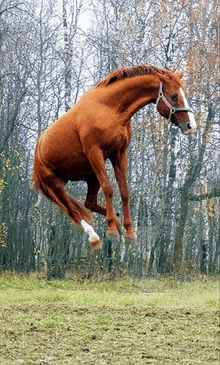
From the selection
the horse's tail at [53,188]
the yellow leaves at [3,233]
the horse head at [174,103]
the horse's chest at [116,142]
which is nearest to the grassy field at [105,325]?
the yellow leaves at [3,233]

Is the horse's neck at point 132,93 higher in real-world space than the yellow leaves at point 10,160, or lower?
lower

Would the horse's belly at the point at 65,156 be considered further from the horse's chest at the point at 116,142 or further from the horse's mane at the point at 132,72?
the horse's mane at the point at 132,72

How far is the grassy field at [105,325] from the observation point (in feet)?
27.9

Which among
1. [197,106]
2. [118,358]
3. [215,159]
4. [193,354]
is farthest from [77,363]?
[215,159]

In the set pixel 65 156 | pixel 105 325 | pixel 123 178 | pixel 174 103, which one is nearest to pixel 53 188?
pixel 65 156

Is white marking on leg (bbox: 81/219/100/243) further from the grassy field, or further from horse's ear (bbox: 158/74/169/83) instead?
the grassy field

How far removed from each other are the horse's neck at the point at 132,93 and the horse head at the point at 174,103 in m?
0.04

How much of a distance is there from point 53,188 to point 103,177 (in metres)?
0.32

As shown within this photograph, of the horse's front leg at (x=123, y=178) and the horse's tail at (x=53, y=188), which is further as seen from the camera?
the horse's tail at (x=53, y=188)

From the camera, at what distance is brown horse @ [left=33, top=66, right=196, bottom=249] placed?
2260 mm

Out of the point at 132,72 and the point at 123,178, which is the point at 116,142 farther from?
the point at 132,72

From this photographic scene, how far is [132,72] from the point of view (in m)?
2.43

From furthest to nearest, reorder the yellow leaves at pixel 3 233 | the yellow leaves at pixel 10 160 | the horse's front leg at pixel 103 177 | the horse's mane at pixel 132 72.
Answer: the yellow leaves at pixel 3 233 → the yellow leaves at pixel 10 160 → the horse's mane at pixel 132 72 → the horse's front leg at pixel 103 177

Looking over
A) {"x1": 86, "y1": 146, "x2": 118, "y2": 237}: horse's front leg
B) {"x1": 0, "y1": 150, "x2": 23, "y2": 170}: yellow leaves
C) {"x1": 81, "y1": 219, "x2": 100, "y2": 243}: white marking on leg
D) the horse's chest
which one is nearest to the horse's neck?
the horse's chest
